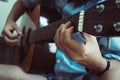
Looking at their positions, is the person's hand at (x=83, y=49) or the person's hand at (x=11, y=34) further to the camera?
the person's hand at (x=11, y=34)

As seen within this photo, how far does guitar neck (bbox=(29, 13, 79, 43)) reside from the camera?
754mm

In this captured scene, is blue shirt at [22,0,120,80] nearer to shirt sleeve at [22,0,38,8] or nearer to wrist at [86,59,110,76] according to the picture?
wrist at [86,59,110,76]

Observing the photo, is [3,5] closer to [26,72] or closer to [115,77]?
[26,72]

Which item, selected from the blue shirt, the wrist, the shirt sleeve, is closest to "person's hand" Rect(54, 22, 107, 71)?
the wrist

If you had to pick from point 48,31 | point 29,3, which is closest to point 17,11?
point 29,3

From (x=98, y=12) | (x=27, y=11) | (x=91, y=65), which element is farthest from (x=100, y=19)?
(x=27, y=11)

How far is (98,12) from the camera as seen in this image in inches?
26.9

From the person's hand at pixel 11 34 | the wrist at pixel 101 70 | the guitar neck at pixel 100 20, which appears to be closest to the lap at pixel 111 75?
the wrist at pixel 101 70

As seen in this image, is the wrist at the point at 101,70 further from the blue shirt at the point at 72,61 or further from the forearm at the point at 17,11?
the forearm at the point at 17,11

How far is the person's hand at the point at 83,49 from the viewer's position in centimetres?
71

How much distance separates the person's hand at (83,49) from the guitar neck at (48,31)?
2 centimetres

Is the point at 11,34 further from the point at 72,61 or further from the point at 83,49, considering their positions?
the point at 83,49

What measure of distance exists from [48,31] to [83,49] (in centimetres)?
26

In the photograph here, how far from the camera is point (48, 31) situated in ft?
3.11
